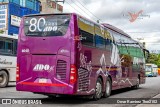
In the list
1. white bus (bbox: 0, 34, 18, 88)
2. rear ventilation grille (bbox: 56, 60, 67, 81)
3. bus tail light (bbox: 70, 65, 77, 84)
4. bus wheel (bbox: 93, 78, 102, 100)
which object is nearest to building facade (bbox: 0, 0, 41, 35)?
white bus (bbox: 0, 34, 18, 88)

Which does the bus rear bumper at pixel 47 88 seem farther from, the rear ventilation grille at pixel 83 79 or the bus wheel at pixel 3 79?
the bus wheel at pixel 3 79

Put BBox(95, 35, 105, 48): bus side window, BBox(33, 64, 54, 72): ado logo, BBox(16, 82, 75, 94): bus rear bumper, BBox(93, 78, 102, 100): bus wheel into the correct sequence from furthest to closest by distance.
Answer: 1. BBox(95, 35, 105, 48): bus side window
2. BBox(93, 78, 102, 100): bus wheel
3. BBox(33, 64, 54, 72): ado logo
4. BBox(16, 82, 75, 94): bus rear bumper

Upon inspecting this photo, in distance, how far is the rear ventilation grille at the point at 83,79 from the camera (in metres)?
12.8

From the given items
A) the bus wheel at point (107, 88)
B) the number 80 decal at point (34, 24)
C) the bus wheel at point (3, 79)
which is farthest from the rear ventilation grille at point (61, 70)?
the bus wheel at point (3, 79)

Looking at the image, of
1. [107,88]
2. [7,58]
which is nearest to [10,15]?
[7,58]

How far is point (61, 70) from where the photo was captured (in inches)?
498

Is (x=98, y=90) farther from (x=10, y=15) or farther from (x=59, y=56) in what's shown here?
Answer: (x=10, y=15)

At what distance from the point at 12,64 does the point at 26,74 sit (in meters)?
7.78

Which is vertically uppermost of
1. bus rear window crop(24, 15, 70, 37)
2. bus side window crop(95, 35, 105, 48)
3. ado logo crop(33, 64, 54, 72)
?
bus rear window crop(24, 15, 70, 37)

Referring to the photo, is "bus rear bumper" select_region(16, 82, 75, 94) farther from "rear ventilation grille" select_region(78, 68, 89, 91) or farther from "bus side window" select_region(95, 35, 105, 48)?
"bus side window" select_region(95, 35, 105, 48)

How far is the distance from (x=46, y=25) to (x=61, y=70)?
5.81 ft

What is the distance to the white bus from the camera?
65.3ft

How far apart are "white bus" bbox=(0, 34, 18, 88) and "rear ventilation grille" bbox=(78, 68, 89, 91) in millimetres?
7859

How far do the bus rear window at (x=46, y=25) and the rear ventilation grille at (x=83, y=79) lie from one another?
149 centimetres
